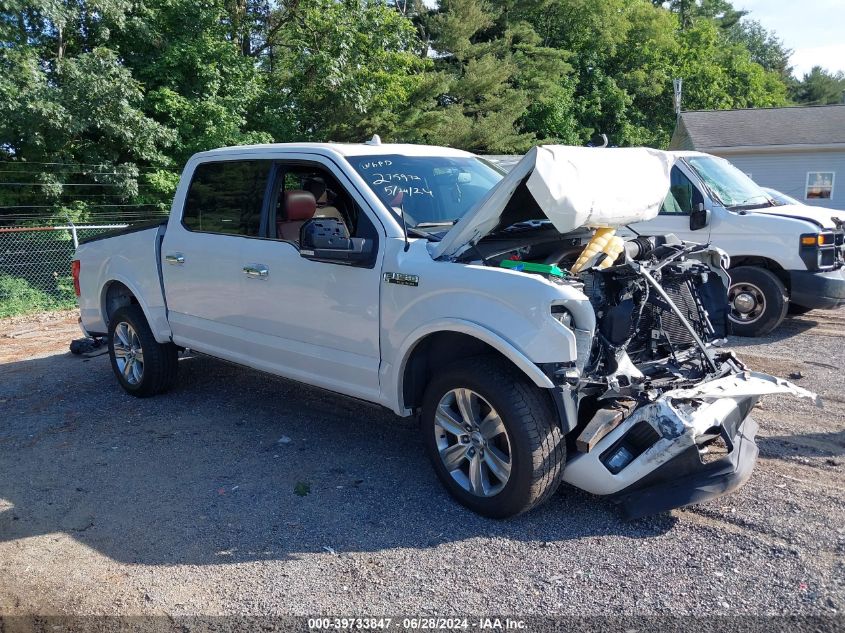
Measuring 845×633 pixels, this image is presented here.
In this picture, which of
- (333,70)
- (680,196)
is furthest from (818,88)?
(680,196)

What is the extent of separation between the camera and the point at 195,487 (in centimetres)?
484

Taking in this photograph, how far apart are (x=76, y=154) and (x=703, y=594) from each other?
587 inches

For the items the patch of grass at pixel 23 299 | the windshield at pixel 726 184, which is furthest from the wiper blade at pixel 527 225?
the patch of grass at pixel 23 299

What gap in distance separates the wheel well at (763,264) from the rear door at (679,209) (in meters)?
0.46

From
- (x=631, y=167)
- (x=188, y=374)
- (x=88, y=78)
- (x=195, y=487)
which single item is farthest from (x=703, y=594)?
(x=88, y=78)

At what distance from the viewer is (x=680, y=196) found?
875 cm

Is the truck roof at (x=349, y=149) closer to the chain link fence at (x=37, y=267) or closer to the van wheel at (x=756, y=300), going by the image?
the van wheel at (x=756, y=300)

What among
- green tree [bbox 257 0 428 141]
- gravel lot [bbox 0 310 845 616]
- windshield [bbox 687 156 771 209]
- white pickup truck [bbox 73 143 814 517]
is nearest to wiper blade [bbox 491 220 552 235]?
white pickup truck [bbox 73 143 814 517]

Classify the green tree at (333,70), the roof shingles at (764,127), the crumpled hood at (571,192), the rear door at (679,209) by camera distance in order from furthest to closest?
1. the roof shingles at (764,127)
2. the green tree at (333,70)
3. the rear door at (679,209)
4. the crumpled hood at (571,192)

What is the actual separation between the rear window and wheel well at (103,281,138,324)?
1231 mm

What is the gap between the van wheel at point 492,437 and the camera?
151 inches

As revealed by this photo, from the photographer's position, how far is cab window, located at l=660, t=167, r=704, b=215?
8.63 meters

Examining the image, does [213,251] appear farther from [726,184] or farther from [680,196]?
[726,184]

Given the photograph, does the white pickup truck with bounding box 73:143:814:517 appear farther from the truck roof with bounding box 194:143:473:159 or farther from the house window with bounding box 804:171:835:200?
the house window with bounding box 804:171:835:200
